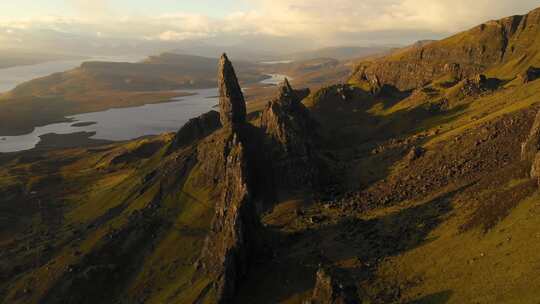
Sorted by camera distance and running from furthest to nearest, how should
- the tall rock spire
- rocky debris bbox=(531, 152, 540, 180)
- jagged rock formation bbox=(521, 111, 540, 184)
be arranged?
the tall rock spire
jagged rock formation bbox=(521, 111, 540, 184)
rocky debris bbox=(531, 152, 540, 180)

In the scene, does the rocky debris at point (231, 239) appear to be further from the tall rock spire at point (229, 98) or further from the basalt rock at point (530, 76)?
the basalt rock at point (530, 76)

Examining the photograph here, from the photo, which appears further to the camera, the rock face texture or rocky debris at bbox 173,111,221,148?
rocky debris at bbox 173,111,221,148

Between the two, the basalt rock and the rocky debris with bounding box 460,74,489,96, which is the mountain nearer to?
the basalt rock

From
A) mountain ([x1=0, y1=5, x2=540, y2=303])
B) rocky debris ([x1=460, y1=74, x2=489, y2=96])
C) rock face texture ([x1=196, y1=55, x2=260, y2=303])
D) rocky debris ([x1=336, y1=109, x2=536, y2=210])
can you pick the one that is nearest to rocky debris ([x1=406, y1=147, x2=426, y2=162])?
mountain ([x1=0, y1=5, x2=540, y2=303])

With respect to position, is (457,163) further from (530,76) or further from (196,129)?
(196,129)

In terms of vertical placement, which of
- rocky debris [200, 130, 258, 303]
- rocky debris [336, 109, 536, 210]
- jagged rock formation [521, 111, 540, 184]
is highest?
jagged rock formation [521, 111, 540, 184]

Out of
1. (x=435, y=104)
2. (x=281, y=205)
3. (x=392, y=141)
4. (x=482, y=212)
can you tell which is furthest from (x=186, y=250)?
(x=435, y=104)

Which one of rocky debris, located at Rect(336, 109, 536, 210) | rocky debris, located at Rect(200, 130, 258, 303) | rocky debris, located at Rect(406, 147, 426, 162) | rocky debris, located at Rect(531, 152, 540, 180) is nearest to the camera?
rocky debris, located at Rect(531, 152, 540, 180)

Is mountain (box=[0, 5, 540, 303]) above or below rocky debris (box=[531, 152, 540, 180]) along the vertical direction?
below
